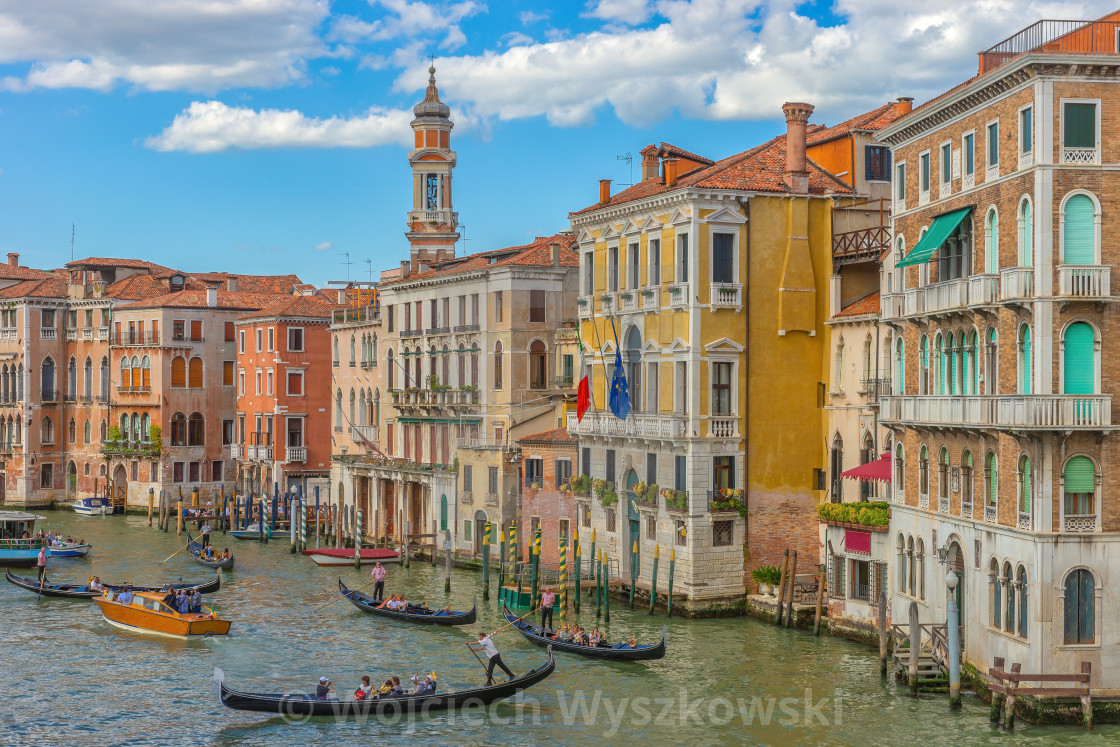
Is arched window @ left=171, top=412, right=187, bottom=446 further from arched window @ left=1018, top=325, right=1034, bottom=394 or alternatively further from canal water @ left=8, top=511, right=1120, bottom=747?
arched window @ left=1018, top=325, right=1034, bottom=394

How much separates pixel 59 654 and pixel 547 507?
618 inches

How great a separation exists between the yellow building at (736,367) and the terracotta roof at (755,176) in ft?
0.21

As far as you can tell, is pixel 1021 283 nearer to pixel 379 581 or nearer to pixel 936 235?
pixel 936 235

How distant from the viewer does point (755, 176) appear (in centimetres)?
3766

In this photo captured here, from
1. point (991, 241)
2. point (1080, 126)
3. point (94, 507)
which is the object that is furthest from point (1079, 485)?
point (94, 507)

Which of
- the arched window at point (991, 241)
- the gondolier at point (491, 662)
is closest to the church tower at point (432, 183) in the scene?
the gondolier at point (491, 662)

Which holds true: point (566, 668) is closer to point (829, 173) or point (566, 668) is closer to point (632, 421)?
point (632, 421)

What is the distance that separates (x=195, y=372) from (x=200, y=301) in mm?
3491

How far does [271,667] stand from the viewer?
32094 millimetres

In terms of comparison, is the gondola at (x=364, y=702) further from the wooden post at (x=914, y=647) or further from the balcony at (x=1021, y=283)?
the balcony at (x=1021, y=283)

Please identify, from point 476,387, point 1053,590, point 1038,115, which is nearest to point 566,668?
point 1053,590

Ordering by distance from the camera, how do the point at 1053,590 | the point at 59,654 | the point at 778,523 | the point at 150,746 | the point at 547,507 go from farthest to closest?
1. the point at 547,507
2. the point at 778,523
3. the point at 59,654
4. the point at 150,746
5. the point at 1053,590

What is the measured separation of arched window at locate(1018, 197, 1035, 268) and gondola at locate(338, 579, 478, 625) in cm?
1728

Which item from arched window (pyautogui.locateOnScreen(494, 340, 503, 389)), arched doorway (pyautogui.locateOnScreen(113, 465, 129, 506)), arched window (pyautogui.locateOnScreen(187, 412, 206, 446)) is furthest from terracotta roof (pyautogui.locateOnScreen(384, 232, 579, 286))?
arched doorway (pyautogui.locateOnScreen(113, 465, 129, 506))
